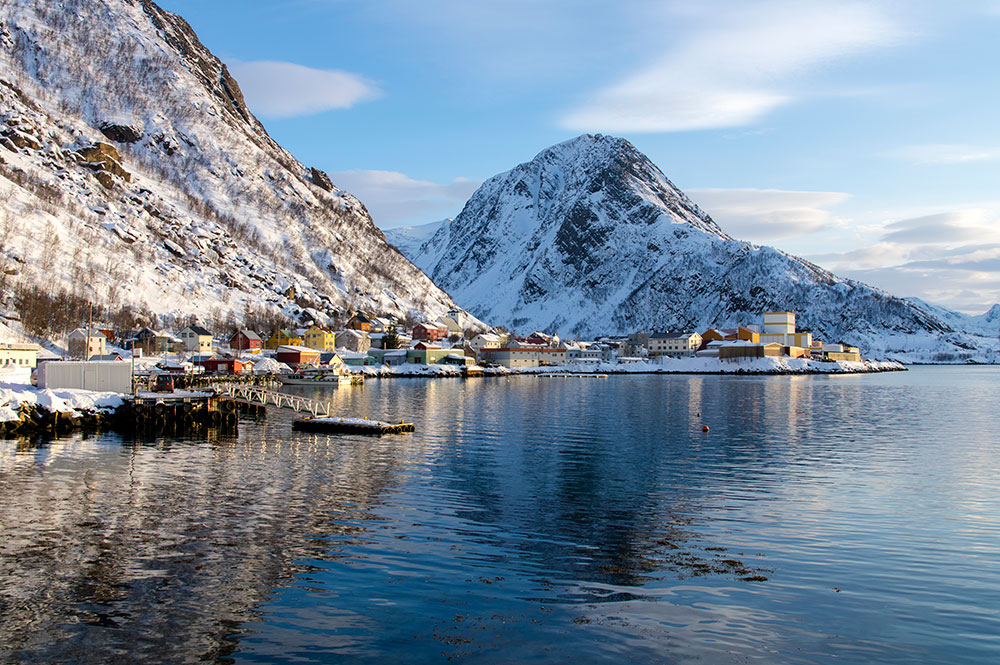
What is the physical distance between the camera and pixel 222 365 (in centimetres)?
11612

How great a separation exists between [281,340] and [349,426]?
10686 centimetres

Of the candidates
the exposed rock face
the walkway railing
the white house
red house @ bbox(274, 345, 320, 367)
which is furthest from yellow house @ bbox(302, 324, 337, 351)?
the walkway railing

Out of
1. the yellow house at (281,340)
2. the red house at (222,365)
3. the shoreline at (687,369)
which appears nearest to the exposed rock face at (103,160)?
the yellow house at (281,340)

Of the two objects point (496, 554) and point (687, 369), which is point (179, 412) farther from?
point (687, 369)

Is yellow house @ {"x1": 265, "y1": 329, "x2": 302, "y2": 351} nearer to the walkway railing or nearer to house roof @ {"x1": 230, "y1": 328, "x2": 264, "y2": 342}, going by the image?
house roof @ {"x1": 230, "y1": 328, "x2": 264, "y2": 342}

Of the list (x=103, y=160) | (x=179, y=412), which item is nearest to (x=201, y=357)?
(x=179, y=412)

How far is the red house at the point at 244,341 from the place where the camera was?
142 m

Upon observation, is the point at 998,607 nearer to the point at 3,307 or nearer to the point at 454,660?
the point at 454,660

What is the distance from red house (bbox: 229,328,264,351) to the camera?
465ft

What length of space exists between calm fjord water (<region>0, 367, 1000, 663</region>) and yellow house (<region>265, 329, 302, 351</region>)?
4374 inches

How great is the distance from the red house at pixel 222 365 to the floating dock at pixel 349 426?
62973mm

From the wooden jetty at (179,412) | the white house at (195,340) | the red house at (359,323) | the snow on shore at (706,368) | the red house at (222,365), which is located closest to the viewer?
the wooden jetty at (179,412)

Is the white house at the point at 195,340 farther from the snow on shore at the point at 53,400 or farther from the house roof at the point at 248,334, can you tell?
the snow on shore at the point at 53,400

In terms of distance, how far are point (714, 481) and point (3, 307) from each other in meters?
123
